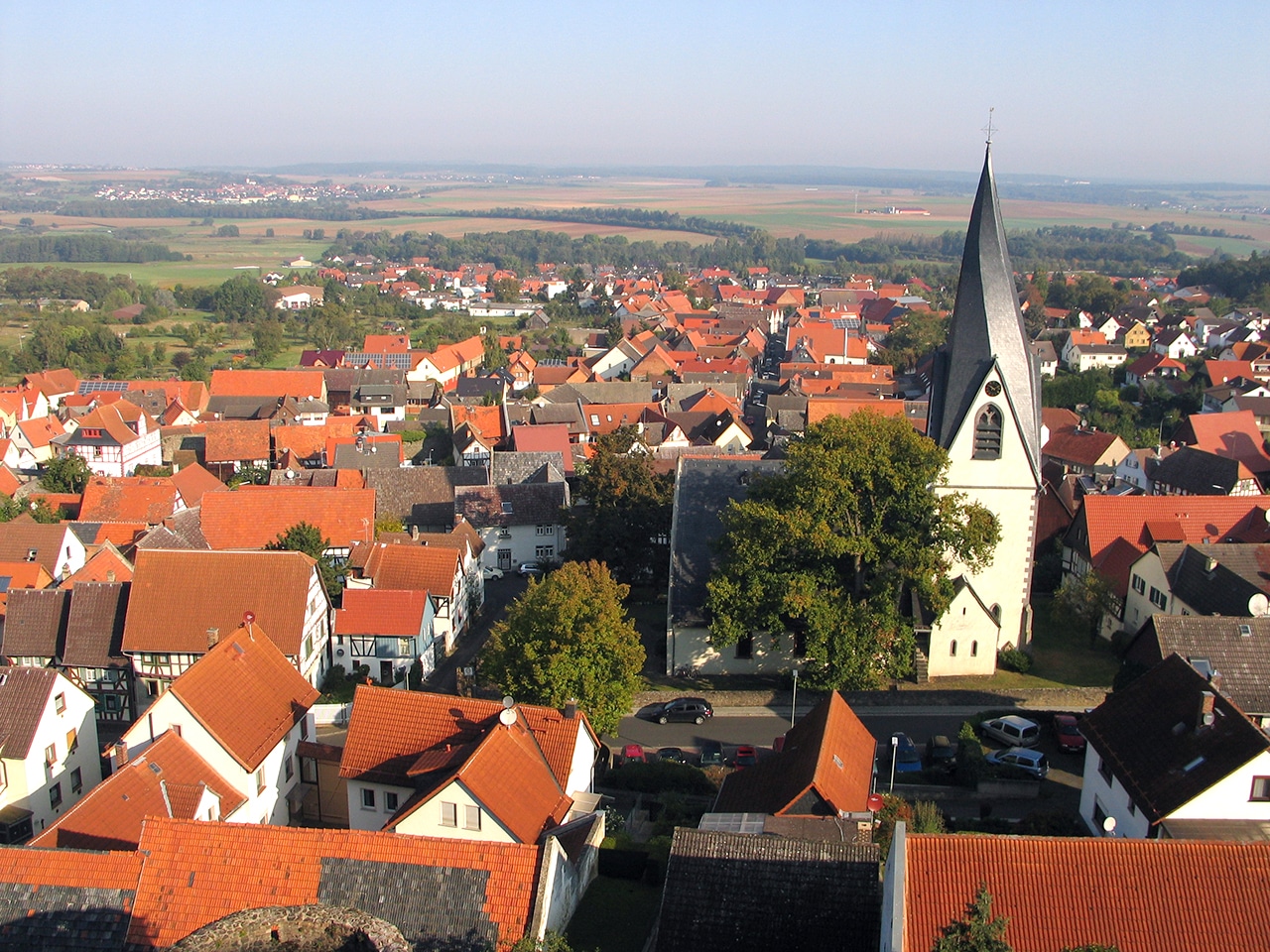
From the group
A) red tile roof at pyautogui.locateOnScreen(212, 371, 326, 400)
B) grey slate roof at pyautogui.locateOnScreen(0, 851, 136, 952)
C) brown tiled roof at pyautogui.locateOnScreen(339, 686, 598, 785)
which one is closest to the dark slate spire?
brown tiled roof at pyautogui.locateOnScreen(339, 686, 598, 785)

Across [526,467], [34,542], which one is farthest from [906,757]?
[34,542]

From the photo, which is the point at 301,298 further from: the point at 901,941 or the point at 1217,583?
the point at 901,941

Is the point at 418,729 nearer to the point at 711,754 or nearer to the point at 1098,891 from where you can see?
the point at 711,754

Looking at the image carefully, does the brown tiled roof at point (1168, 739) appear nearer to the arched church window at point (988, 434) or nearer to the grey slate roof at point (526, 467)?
the arched church window at point (988, 434)

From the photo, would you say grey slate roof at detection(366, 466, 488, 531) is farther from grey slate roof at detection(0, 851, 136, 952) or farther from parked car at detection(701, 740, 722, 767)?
grey slate roof at detection(0, 851, 136, 952)

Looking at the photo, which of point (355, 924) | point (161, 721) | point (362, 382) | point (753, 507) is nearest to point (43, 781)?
point (161, 721)

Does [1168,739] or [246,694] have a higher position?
[1168,739]
